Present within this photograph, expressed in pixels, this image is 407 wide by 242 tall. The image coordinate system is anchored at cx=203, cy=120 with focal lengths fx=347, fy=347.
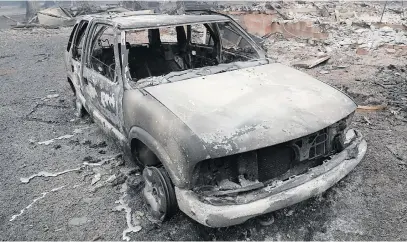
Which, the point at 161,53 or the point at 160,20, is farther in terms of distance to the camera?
the point at 161,53

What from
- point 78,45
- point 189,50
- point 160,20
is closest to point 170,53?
point 189,50

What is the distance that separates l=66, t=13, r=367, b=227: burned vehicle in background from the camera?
8.44 feet

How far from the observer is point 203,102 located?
3.02 metres

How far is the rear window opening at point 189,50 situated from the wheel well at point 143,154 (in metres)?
1.32

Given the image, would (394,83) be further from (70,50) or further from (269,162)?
(70,50)

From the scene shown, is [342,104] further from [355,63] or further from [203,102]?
[355,63]

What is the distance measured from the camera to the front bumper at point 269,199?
8.17 ft

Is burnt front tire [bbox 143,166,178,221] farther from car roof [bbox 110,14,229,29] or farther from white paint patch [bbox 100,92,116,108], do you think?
car roof [bbox 110,14,229,29]

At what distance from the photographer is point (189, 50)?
4.94 m

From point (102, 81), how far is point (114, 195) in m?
1.26

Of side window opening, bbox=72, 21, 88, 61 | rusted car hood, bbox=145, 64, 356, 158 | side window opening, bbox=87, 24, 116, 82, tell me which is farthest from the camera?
side window opening, bbox=72, 21, 88, 61

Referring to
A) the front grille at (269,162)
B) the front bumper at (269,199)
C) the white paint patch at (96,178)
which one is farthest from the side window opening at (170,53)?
the front bumper at (269,199)

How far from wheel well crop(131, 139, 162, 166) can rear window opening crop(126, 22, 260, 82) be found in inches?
51.9

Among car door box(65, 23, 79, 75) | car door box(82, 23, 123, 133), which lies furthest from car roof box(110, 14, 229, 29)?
car door box(65, 23, 79, 75)
